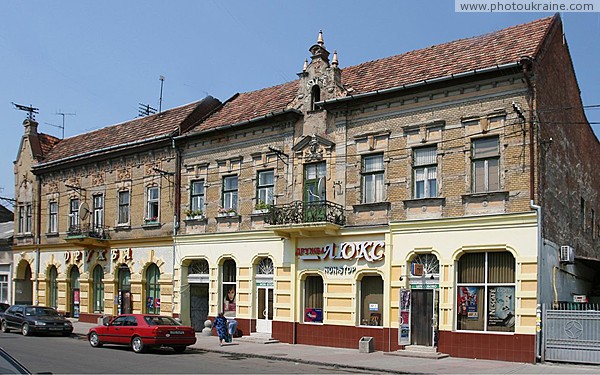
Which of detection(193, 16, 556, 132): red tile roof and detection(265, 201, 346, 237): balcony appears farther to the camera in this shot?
detection(265, 201, 346, 237): balcony

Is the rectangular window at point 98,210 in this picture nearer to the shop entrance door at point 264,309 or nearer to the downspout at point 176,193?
the downspout at point 176,193

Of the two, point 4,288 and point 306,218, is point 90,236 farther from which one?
point 306,218

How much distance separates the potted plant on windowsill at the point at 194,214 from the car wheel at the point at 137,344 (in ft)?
26.4

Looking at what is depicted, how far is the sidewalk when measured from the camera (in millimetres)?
18062

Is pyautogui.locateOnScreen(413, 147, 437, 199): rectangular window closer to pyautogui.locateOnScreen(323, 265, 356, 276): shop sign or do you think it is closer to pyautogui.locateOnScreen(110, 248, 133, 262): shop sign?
pyautogui.locateOnScreen(323, 265, 356, 276): shop sign

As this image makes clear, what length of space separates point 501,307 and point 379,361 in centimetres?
411

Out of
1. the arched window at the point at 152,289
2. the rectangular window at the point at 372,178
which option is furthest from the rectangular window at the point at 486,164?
the arched window at the point at 152,289

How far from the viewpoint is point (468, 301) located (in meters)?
21.0

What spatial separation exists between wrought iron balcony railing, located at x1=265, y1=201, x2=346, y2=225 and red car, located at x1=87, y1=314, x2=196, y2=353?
539 centimetres

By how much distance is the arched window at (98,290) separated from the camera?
3488 cm

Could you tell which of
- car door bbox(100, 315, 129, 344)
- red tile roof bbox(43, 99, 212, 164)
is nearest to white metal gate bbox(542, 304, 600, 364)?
car door bbox(100, 315, 129, 344)

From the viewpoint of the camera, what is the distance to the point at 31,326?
28.2 m

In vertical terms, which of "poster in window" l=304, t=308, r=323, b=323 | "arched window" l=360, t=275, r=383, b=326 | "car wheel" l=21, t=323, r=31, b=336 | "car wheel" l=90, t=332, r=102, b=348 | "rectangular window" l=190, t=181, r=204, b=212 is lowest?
"car wheel" l=21, t=323, r=31, b=336

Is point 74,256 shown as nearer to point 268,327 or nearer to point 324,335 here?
point 268,327
